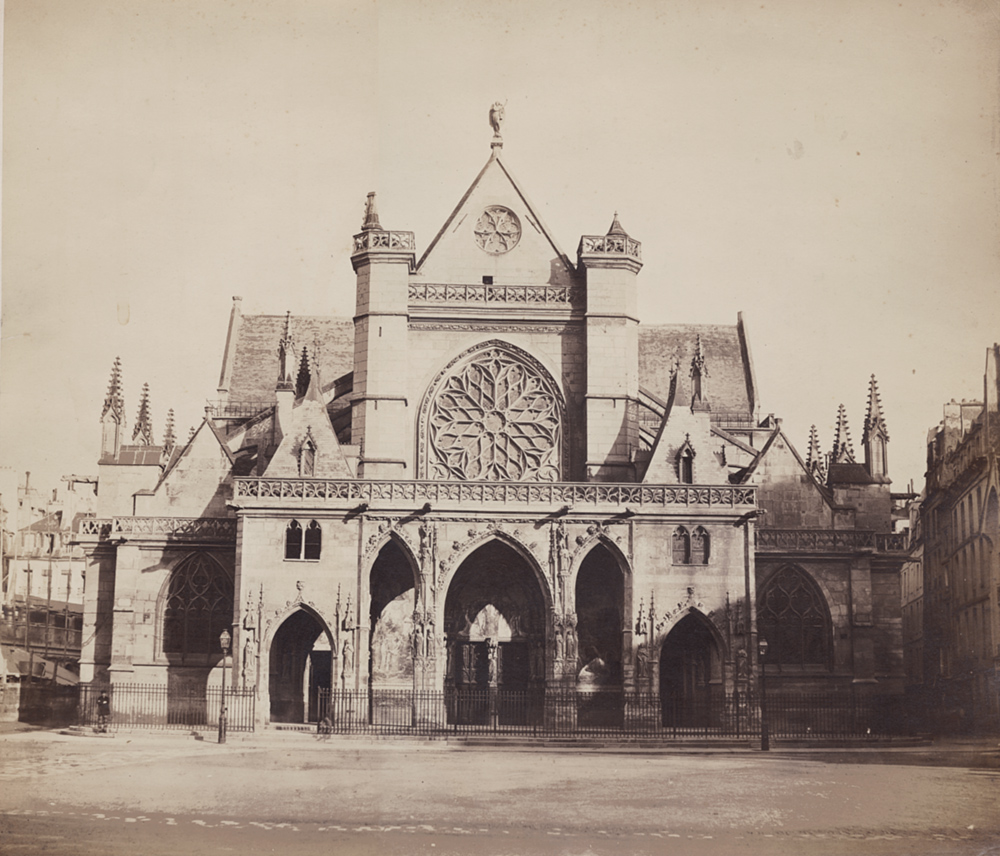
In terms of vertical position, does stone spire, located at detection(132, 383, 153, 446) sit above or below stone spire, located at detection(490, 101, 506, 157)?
below

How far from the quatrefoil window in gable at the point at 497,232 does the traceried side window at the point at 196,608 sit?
532 inches

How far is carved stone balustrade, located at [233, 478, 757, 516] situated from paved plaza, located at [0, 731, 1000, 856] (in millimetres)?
8668

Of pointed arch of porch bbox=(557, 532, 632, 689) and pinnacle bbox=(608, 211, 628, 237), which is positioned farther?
pinnacle bbox=(608, 211, 628, 237)

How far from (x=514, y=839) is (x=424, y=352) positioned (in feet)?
81.9

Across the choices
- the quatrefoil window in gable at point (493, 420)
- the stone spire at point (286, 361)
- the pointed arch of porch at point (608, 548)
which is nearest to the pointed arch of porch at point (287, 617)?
the quatrefoil window in gable at point (493, 420)

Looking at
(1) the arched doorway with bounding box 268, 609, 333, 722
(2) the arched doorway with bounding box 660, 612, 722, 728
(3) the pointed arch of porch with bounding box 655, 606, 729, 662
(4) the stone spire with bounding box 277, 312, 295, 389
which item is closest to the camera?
(3) the pointed arch of porch with bounding box 655, 606, 729, 662

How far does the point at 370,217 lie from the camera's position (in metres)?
43.4

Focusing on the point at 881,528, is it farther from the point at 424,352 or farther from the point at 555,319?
the point at 424,352

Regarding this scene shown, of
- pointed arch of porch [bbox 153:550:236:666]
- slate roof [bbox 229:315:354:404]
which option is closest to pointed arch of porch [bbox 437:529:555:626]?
pointed arch of porch [bbox 153:550:236:666]

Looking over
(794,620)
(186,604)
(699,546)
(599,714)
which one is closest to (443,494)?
(699,546)

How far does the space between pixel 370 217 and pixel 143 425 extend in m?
12.0

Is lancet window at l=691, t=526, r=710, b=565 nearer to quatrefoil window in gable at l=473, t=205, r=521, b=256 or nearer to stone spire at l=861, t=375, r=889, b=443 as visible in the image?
stone spire at l=861, t=375, r=889, b=443

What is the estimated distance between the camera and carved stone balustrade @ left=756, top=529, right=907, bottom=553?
43.4m

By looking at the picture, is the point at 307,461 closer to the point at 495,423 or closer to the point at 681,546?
the point at 495,423
